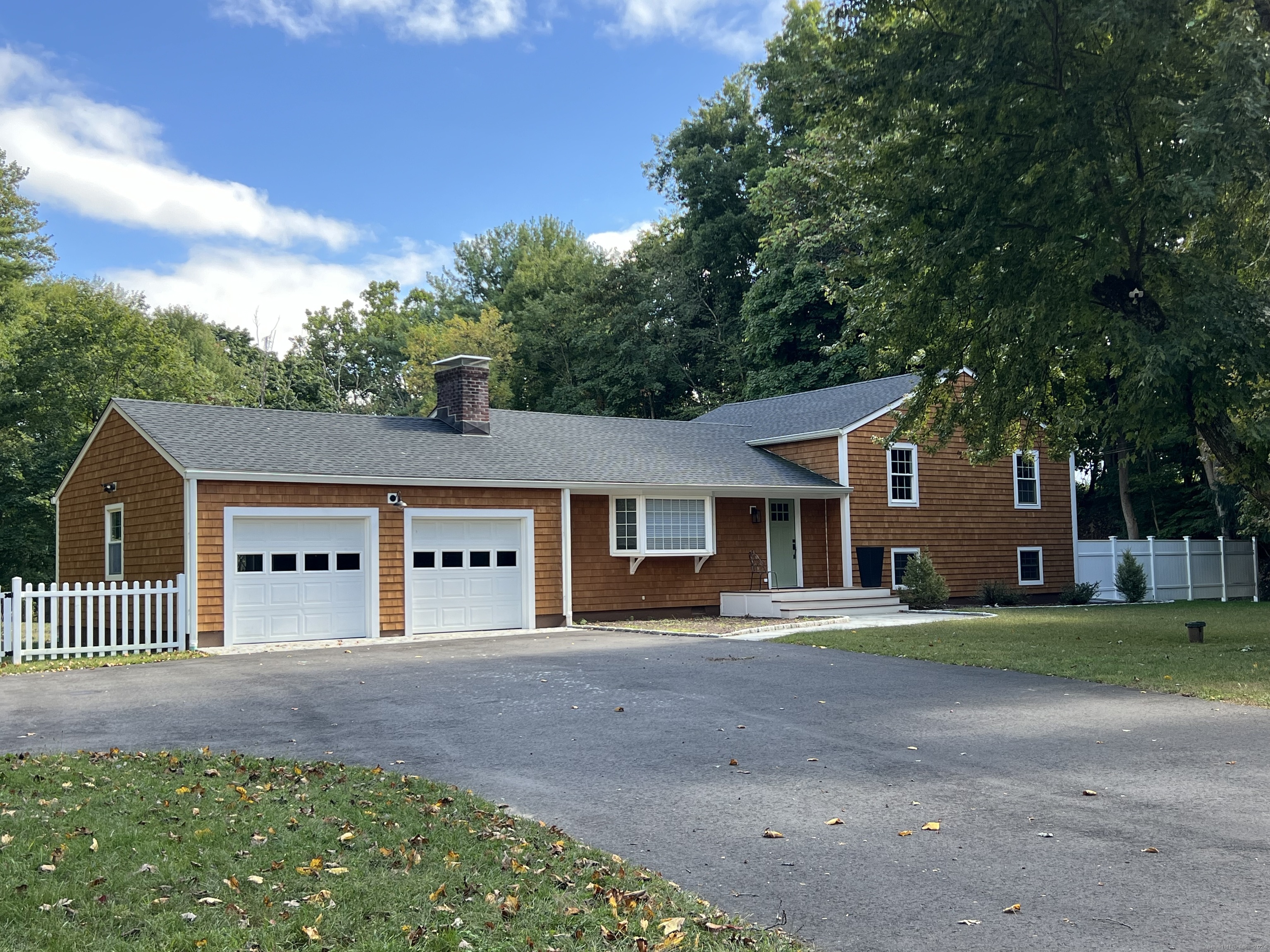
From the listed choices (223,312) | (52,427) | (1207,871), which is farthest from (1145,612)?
(223,312)

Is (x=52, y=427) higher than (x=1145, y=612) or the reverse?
higher

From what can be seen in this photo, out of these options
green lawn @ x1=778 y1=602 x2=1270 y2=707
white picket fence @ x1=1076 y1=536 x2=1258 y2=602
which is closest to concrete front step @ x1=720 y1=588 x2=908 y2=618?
green lawn @ x1=778 y1=602 x2=1270 y2=707

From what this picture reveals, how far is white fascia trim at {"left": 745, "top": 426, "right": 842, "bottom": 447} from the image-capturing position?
24062 mm

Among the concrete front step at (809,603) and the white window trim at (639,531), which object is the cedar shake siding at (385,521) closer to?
the white window trim at (639,531)

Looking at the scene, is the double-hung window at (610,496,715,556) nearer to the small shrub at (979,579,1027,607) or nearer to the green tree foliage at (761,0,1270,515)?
the green tree foliage at (761,0,1270,515)

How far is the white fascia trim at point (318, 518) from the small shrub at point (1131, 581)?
18857 mm

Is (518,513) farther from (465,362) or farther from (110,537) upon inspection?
(110,537)

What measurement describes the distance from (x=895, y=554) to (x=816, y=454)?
2.95 metres

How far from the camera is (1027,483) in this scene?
88.3 ft

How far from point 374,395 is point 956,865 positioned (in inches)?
2018

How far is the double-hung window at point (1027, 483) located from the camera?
26.7 m

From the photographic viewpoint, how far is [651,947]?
3941mm

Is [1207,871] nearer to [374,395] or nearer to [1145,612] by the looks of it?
[1145,612]

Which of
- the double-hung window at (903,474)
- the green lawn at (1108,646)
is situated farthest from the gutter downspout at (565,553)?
the double-hung window at (903,474)
